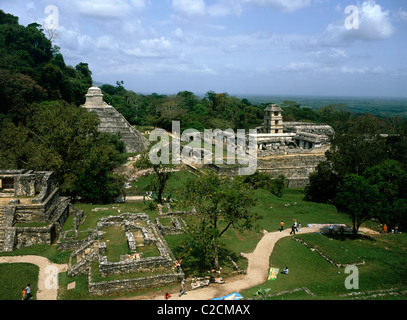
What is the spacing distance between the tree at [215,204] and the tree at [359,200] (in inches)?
275

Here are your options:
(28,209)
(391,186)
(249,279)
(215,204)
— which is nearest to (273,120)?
(391,186)

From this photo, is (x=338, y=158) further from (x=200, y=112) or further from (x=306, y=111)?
(x=306, y=111)

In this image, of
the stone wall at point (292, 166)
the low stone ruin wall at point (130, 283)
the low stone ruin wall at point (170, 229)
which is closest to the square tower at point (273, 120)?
the stone wall at point (292, 166)

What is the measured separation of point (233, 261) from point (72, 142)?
1474cm

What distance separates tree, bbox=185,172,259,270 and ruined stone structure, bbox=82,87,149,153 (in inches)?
1210

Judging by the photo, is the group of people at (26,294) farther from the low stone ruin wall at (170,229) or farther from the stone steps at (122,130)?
the stone steps at (122,130)

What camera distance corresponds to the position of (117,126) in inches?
1784

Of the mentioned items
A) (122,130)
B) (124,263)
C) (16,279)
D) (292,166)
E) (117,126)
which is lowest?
(16,279)

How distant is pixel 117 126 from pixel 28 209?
29.9 metres

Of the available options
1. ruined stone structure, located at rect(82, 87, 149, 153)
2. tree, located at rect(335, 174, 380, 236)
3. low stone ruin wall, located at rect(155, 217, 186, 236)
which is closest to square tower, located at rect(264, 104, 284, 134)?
ruined stone structure, located at rect(82, 87, 149, 153)

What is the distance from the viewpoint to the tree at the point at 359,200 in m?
17.2

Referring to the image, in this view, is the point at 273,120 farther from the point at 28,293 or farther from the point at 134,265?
the point at 28,293

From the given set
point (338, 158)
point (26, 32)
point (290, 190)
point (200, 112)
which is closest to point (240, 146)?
point (290, 190)

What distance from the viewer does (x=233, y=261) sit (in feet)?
48.0
